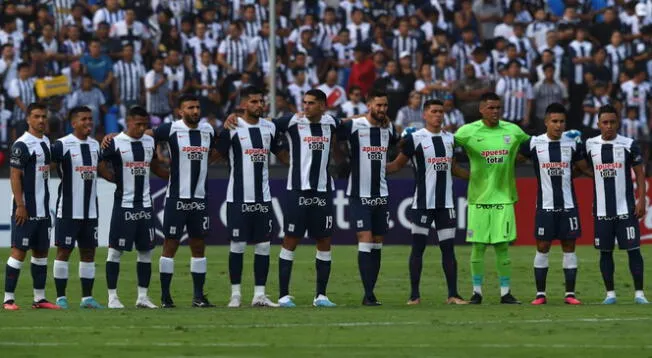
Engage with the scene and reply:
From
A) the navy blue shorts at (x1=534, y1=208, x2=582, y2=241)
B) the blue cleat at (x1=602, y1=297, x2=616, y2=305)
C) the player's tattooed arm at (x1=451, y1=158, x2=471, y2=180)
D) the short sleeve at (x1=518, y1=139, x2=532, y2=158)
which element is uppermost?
the short sleeve at (x1=518, y1=139, x2=532, y2=158)

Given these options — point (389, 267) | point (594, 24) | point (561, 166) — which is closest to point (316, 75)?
point (594, 24)

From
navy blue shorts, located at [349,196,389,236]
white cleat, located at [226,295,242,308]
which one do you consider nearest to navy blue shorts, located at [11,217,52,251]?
white cleat, located at [226,295,242,308]

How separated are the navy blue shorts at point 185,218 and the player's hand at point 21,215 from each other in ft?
4.96

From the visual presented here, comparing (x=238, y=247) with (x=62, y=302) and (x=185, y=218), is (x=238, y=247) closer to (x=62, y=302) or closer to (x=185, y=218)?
(x=185, y=218)

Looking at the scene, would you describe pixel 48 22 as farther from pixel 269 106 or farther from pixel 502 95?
pixel 502 95

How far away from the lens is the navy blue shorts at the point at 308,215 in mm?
17500

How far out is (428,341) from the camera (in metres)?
13.6

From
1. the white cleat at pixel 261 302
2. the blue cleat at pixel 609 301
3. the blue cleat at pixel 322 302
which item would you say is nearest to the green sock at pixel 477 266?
the blue cleat at pixel 609 301

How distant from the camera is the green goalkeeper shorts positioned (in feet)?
58.3

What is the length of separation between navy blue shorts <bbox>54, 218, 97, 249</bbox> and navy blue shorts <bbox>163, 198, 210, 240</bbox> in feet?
2.61

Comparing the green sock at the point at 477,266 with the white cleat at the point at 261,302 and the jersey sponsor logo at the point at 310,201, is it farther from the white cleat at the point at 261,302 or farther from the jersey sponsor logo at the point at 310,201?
A: the white cleat at the point at 261,302

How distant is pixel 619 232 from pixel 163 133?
204 inches

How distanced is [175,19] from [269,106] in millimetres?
3698

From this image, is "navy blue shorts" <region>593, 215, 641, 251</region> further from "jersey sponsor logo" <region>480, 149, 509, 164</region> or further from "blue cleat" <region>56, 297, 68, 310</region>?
"blue cleat" <region>56, 297, 68, 310</region>
